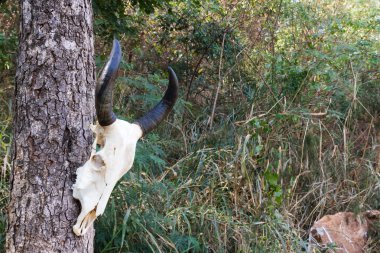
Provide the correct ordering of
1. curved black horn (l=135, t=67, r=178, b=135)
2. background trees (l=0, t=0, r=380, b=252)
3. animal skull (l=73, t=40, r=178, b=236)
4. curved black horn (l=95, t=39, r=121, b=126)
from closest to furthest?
curved black horn (l=95, t=39, r=121, b=126)
animal skull (l=73, t=40, r=178, b=236)
curved black horn (l=135, t=67, r=178, b=135)
background trees (l=0, t=0, r=380, b=252)

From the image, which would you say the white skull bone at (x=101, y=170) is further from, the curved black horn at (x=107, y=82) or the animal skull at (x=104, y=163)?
the curved black horn at (x=107, y=82)

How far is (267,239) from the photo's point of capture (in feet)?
13.3

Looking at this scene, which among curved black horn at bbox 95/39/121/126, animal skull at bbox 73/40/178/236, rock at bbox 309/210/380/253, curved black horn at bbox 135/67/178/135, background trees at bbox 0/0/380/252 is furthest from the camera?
rock at bbox 309/210/380/253

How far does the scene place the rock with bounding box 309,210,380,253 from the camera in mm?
4727

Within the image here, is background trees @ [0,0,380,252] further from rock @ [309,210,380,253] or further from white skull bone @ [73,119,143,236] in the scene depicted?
white skull bone @ [73,119,143,236]

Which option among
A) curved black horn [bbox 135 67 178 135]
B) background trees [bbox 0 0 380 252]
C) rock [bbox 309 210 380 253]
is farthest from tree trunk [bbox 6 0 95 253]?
rock [bbox 309 210 380 253]

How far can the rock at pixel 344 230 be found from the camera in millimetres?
4727

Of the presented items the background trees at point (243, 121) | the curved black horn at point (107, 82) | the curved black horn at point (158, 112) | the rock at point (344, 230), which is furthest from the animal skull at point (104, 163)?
the rock at point (344, 230)

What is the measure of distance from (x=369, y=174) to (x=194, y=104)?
230 centimetres

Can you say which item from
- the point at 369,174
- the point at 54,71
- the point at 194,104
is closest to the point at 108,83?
the point at 54,71

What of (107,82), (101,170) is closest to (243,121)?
(101,170)

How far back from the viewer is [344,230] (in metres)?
4.98

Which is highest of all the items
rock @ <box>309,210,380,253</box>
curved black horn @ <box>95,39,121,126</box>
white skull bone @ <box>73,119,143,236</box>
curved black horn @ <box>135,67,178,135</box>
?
curved black horn @ <box>95,39,121,126</box>

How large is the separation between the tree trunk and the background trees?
1217 mm
